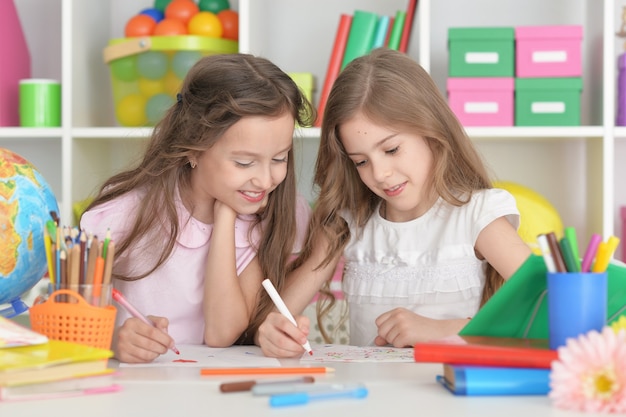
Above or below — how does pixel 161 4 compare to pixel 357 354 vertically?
above

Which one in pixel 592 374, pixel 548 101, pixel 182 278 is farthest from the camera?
pixel 548 101

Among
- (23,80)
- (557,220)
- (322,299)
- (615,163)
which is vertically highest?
(23,80)

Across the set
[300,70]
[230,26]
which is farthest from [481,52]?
[230,26]

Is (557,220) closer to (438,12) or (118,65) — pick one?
(438,12)

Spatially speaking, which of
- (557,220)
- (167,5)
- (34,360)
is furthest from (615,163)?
(34,360)

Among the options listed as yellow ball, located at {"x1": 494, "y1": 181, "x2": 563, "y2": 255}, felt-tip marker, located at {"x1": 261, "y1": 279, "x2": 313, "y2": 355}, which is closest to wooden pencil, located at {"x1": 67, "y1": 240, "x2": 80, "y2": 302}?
felt-tip marker, located at {"x1": 261, "y1": 279, "x2": 313, "y2": 355}

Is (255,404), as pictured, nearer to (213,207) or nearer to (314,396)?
(314,396)

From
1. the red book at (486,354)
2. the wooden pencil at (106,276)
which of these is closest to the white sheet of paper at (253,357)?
the wooden pencil at (106,276)

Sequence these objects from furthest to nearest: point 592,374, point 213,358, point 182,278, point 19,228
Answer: point 182,278
point 19,228
point 213,358
point 592,374

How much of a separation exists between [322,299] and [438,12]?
111 centimetres

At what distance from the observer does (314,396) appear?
81 centimetres

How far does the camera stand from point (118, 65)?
252 cm

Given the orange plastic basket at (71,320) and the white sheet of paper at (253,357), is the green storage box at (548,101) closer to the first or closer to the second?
the white sheet of paper at (253,357)

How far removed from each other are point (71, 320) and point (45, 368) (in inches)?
6.4
